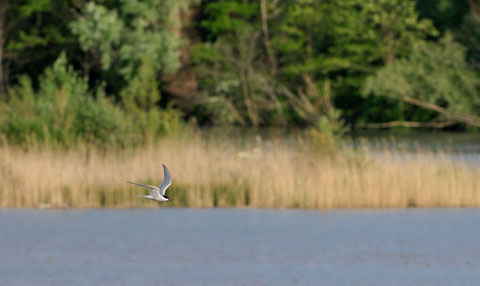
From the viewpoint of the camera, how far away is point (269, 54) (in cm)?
4878

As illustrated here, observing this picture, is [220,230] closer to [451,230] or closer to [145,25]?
[451,230]

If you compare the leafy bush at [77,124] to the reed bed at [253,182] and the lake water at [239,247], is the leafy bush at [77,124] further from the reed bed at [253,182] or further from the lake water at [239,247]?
the lake water at [239,247]

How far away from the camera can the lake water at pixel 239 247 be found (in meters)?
12.1

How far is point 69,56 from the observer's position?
50188mm

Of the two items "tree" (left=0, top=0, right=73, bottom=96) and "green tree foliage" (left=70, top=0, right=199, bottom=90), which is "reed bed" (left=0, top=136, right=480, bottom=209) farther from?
"tree" (left=0, top=0, right=73, bottom=96)

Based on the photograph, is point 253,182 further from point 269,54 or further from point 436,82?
point 269,54

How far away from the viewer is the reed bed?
58.3 feet

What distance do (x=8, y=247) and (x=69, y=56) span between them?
36.7 metres

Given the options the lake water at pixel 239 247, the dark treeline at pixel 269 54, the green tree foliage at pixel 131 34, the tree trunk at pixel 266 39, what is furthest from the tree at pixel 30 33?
the lake water at pixel 239 247

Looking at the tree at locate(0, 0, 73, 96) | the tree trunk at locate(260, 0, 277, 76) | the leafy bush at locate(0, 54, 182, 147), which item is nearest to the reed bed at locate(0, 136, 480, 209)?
the leafy bush at locate(0, 54, 182, 147)

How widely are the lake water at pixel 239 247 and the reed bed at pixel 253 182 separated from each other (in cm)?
46

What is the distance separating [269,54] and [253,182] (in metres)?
30.7

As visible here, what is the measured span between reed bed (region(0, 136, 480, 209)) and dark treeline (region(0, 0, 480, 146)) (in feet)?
62.9

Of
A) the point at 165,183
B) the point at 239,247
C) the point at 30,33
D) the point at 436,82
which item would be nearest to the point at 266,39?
the point at 436,82
